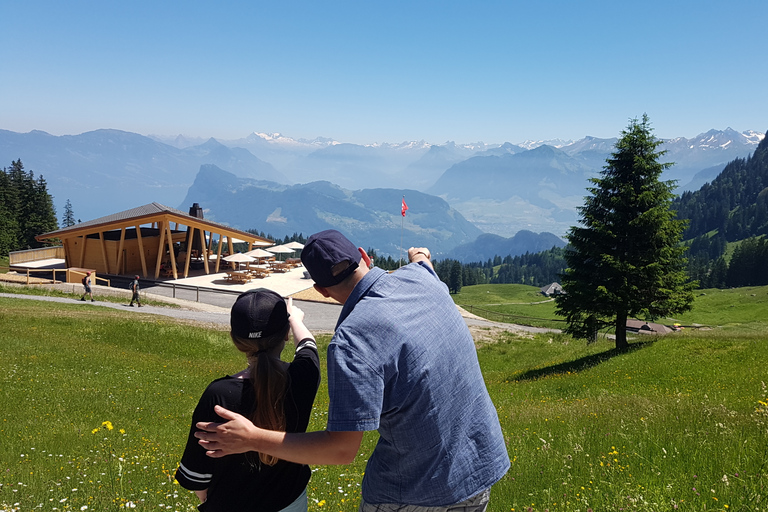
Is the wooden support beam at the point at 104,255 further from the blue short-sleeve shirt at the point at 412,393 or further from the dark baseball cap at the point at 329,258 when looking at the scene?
the blue short-sleeve shirt at the point at 412,393

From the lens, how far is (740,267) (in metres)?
115

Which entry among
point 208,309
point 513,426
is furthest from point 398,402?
point 208,309

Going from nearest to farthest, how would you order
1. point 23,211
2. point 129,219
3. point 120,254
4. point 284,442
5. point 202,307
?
point 284,442, point 202,307, point 129,219, point 120,254, point 23,211

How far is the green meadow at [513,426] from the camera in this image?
4.29 metres

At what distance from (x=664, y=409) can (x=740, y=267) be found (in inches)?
5260

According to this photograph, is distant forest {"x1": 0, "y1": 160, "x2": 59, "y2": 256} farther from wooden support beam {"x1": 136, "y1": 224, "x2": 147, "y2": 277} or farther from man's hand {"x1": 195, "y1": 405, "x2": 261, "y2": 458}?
man's hand {"x1": 195, "y1": 405, "x2": 261, "y2": 458}

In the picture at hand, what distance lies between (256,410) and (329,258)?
0.80 meters

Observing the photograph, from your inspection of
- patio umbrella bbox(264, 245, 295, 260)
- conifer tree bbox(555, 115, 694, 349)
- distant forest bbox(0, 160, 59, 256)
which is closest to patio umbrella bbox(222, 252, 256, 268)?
patio umbrella bbox(264, 245, 295, 260)

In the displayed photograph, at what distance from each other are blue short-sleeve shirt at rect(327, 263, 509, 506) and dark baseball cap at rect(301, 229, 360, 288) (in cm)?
13

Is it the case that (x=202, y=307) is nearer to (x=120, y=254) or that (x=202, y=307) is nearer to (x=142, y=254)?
(x=142, y=254)

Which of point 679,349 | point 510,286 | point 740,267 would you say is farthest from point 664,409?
point 510,286

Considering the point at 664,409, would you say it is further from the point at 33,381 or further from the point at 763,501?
the point at 33,381

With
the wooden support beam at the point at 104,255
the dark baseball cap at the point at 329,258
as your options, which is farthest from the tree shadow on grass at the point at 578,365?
the wooden support beam at the point at 104,255

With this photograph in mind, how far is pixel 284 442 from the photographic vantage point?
6.99 feet
